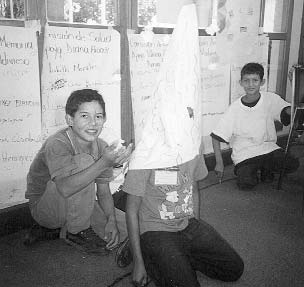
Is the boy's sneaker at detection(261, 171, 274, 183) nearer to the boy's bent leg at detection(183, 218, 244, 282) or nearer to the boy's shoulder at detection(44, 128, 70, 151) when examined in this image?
the boy's bent leg at detection(183, 218, 244, 282)

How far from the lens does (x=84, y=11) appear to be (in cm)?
233

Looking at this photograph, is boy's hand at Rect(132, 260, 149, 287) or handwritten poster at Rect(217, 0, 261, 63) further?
handwritten poster at Rect(217, 0, 261, 63)

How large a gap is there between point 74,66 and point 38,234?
989 mm

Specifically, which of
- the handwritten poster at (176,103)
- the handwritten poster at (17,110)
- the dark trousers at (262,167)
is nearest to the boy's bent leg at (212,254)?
the handwritten poster at (176,103)

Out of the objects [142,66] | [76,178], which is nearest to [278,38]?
[142,66]

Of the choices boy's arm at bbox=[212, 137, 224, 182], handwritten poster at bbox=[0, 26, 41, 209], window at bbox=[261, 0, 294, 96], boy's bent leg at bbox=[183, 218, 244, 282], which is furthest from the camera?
window at bbox=[261, 0, 294, 96]

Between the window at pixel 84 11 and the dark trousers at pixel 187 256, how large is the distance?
139 cm

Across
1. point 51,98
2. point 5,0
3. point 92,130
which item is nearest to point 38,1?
point 5,0

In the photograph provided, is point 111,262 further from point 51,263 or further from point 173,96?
point 173,96

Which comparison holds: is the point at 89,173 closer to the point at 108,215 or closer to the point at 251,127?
the point at 108,215

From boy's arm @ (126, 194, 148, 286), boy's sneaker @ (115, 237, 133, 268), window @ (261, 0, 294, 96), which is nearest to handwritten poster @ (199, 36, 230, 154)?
window @ (261, 0, 294, 96)

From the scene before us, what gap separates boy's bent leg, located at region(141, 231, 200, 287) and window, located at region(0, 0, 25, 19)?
1.34m

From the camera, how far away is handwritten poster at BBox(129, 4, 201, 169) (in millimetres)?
1451

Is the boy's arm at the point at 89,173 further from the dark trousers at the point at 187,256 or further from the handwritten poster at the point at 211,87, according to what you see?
the handwritten poster at the point at 211,87
